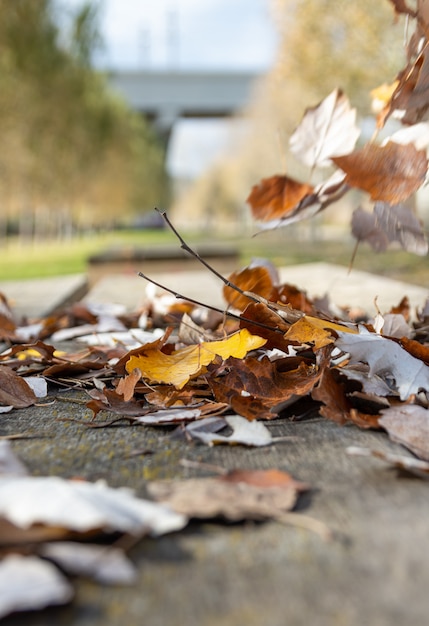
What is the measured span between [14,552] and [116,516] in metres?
0.08

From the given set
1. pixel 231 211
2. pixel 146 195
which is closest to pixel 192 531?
pixel 146 195

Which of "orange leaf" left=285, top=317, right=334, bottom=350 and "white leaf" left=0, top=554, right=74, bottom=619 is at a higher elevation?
"white leaf" left=0, top=554, right=74, bottom=619

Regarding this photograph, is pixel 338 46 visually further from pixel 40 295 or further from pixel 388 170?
pixel 388 170

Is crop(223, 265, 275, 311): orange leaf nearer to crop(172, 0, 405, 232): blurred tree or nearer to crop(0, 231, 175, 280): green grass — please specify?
crop(0, 231, 175, 280): green grass

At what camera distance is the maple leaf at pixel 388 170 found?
35.9 inches

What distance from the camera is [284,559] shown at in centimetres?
45

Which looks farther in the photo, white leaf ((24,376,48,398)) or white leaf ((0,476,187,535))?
white leaf ((24,376,48,398))

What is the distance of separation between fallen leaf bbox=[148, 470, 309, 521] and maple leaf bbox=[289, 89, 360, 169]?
71 cm

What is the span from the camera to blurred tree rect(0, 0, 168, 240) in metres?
12.5

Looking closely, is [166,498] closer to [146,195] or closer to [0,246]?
[0,246]

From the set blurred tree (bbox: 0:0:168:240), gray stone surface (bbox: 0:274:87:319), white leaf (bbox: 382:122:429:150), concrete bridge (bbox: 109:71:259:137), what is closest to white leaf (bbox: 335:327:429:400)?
white leaf (bbox: 382:122:429:150)

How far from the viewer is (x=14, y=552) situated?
44 cm

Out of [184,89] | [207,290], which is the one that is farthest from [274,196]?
[184,89]

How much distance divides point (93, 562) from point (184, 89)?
41.8 m
